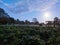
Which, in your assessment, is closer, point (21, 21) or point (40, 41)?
point (40, 41)

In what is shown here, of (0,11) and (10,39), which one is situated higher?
(0,11)

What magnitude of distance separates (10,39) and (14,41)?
0.89 ft

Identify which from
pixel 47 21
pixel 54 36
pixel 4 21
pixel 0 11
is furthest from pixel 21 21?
pixel 54 36

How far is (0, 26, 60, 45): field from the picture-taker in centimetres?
583

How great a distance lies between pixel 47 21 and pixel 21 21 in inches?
65.9

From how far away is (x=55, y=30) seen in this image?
23.4 feet

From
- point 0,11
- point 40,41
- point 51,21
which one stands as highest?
point 0,11

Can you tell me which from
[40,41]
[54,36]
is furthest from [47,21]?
[40,41]

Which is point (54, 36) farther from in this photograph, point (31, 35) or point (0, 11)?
point (0, 11)

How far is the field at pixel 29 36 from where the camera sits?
583 cm

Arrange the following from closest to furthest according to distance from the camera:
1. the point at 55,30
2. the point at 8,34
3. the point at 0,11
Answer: the point at 8,34, the point at 55,30, the point at 0,11

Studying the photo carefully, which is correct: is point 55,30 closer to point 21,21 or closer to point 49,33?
point 49,33

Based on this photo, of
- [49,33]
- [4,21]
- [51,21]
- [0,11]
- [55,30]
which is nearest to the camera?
[49,33]

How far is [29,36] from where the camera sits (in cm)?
617
